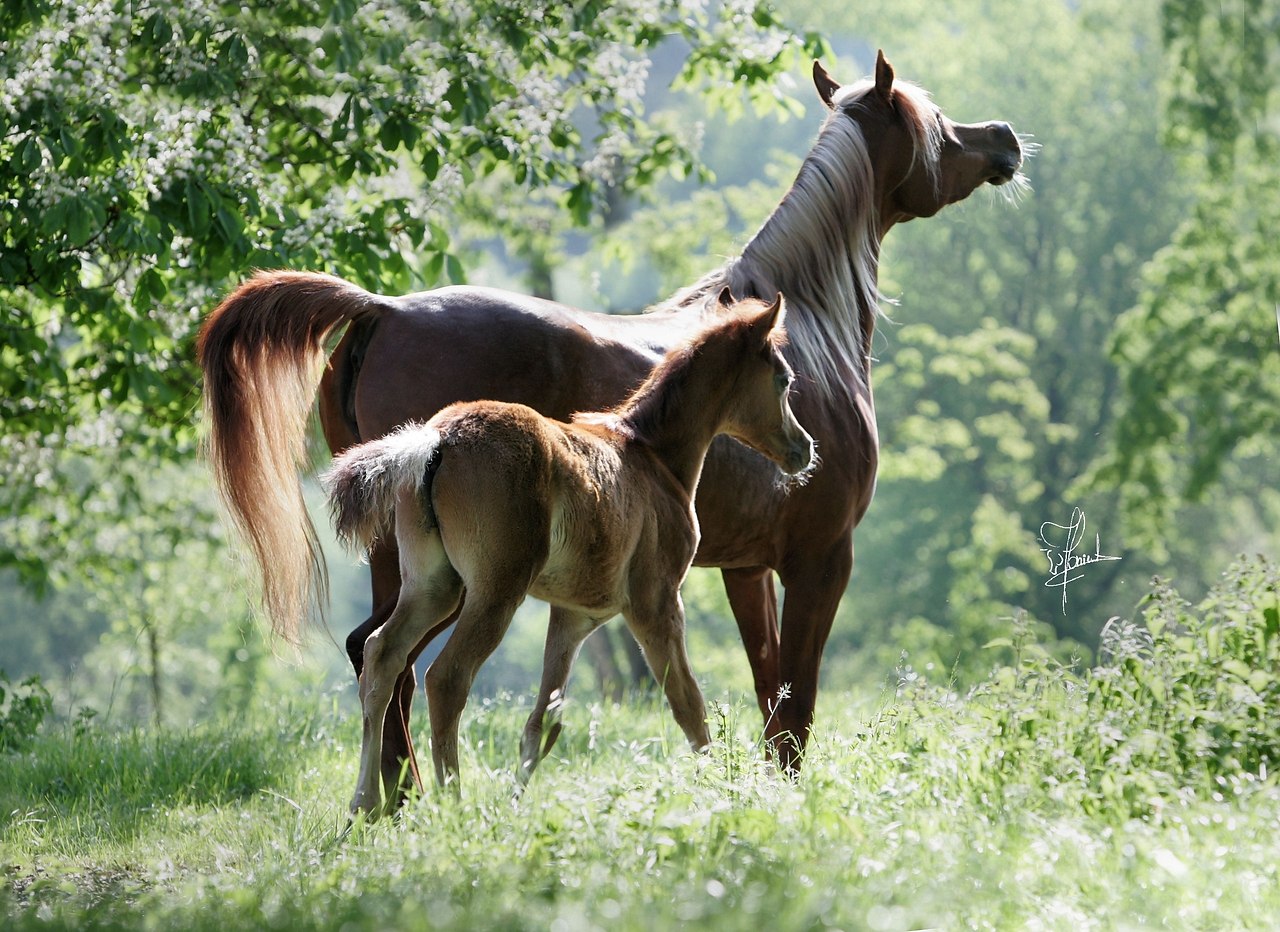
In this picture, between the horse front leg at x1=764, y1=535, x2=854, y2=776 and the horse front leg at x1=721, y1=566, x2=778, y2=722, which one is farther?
Answer: the horse front leg at x1=721, y1=566, x2=778, y2=722

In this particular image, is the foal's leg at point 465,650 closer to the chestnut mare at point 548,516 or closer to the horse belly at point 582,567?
the chestnut mare at point 548,516

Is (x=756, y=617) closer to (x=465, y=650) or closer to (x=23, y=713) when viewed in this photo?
(x=465, y=650)

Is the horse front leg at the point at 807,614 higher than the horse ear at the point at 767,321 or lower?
lower

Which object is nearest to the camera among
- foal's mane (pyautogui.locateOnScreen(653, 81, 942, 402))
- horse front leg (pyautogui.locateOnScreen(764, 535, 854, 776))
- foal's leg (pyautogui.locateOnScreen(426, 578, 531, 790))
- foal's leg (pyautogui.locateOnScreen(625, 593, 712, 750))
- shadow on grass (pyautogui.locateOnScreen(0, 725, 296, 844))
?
foal's leg (pyautogui.locateOnScreen(426, 578, 531, 790))

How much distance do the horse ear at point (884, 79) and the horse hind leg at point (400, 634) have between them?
331 centimetres

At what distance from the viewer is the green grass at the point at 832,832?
332 cm

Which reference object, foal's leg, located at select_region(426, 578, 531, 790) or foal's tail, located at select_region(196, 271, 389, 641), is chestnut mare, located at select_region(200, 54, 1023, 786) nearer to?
foal's tail, located at select_region(196, 271, 389, 641)

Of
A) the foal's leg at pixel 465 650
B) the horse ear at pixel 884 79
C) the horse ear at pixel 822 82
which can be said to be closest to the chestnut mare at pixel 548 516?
the foal's leg at pixel 465 650

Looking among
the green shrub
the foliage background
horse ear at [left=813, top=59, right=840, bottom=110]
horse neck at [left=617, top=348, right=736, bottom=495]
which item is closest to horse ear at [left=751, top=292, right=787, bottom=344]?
horse neck at [left=617, top=348, right=736, bottom=495]

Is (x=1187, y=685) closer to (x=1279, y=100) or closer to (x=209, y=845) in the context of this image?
(x=209, y=845)

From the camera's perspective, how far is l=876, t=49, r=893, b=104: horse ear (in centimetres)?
629

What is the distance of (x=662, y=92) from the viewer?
5528cm

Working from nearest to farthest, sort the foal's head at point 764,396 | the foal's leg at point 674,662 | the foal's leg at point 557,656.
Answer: the foal's leg at point 674,662 < the foal's leg at point 557,656 < the foal's head at point 764,396

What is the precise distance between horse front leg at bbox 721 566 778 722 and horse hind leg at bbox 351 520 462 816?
7.16 ft
